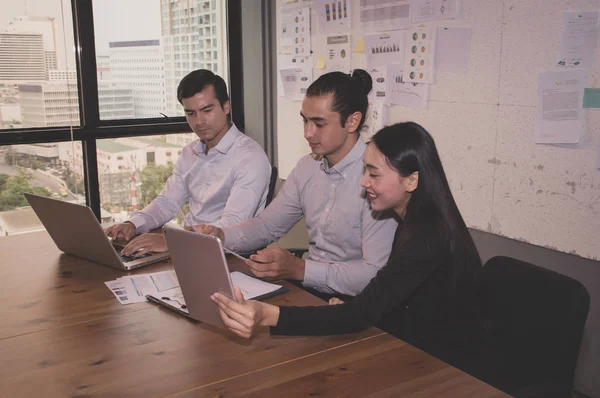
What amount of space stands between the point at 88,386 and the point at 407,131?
1.10m

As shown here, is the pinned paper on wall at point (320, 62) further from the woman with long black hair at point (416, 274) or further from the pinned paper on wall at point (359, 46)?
the woman with long black hair at point (416, 274)

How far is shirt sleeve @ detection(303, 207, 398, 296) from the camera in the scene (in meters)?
2.05

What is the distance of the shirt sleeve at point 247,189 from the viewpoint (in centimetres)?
263

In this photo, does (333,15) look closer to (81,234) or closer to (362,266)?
(362,266)

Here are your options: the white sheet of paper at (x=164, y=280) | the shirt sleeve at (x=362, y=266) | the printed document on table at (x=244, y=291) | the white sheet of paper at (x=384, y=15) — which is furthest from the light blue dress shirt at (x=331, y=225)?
the white sheet of paper at (x=384, y=15)

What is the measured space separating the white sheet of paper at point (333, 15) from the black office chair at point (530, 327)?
1.95m

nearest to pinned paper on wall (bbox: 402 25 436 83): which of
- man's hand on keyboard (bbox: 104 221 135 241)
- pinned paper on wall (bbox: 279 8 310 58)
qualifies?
pinned paper on wall (bbox: 279 8 310 58)

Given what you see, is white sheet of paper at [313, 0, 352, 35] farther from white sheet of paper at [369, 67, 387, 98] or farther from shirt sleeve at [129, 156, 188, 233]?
shirt sleeve at [129, 156, 188, 233]

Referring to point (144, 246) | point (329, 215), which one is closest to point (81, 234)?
point (144, 246)

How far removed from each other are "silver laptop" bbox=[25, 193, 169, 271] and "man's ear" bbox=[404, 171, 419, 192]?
96 centimetres

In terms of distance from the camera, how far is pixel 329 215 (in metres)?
2.31

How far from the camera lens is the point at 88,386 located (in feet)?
4.38

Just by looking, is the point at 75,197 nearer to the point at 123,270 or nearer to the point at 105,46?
the point at 105,46

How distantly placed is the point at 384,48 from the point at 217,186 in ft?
3.60
